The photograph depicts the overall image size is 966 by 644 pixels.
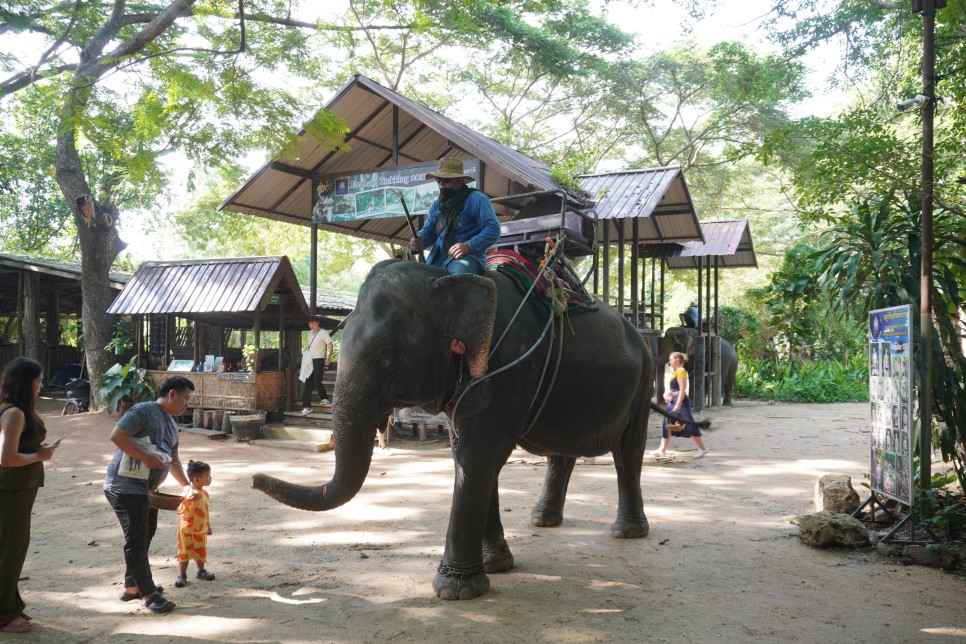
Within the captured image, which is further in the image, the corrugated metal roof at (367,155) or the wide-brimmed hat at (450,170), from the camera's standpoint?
the corrugated metal roof at (367,155)

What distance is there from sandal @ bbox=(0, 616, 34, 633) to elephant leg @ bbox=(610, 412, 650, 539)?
14.6 ft

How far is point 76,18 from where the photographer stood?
1284 centimetres

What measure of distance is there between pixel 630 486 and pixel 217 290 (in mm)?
10076

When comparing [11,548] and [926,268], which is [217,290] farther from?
[926,268]

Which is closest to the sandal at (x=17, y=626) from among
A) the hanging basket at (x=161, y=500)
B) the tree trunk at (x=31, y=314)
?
the hanging basket at (x=161, y=500)

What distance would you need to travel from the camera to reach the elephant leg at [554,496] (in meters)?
6.84

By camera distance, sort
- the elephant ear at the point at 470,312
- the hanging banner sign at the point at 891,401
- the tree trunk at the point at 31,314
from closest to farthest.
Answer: the elephant ear at the point at 470,312, the hanging banner sign at the point at 891,401, the tree trunk at the point at 31,314

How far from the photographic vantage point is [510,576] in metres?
5.34

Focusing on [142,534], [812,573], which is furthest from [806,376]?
[142,534]

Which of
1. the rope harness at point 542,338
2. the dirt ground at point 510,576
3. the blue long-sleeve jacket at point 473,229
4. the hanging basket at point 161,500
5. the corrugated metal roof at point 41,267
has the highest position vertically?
the corrugated metal roof at point 41,267

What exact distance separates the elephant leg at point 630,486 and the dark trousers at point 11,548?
452 centimetres

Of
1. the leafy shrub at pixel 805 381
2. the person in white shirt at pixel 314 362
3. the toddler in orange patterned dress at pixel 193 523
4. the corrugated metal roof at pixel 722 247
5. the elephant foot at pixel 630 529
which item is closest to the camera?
the toddler in orange patterned dress at pixel 193 523

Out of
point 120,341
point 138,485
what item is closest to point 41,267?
point 120,341

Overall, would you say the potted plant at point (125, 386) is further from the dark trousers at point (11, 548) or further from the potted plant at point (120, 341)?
the dark trousers at point (11, 548)
